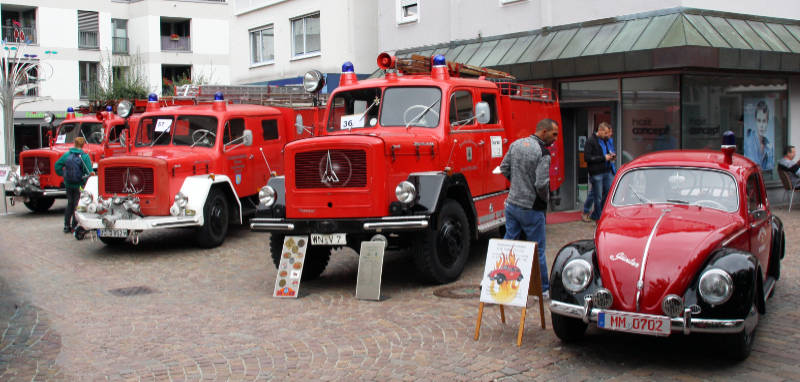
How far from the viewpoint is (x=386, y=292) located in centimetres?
852

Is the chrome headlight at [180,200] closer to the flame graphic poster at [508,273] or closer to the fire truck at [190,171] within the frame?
the fire truck at [190,171]

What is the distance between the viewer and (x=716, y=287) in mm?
5328

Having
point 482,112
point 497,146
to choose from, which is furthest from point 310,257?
point 497,146

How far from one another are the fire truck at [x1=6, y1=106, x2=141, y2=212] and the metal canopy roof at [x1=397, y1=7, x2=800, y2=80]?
9.08m

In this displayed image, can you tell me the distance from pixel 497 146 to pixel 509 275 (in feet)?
13.4

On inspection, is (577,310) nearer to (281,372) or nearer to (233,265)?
(281,372)

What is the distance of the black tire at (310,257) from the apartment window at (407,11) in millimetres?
11578

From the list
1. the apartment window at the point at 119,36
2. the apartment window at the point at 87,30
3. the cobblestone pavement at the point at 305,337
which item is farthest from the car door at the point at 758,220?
the apartment window at the point at 119,36

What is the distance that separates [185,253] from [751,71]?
11.4m

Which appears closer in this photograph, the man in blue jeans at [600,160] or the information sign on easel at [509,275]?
the information sign on easel at [509,275]

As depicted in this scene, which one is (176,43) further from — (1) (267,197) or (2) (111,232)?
(1) (267,197)

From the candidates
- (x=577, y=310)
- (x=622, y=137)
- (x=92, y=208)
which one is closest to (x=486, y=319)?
(x=577, y=310)

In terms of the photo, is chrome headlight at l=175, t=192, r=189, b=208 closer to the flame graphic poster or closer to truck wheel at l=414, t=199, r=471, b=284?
truck wheel at l=414, t=199, r=471, b=284

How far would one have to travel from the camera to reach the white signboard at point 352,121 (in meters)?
9.52
